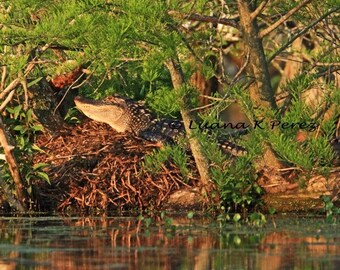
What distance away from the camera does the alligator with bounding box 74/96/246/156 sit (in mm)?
16578

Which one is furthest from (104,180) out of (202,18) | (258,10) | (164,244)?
(164,244)

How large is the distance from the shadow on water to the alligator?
10.4 feet

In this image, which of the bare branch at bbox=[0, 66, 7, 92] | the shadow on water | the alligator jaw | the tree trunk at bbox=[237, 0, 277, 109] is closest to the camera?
the shadow on water

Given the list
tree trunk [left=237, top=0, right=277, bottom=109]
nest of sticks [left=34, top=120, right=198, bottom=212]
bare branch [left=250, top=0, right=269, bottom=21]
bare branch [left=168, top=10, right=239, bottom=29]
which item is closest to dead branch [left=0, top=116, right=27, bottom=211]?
nest of sticks [left=34, top=120, right=198, bottom=212]

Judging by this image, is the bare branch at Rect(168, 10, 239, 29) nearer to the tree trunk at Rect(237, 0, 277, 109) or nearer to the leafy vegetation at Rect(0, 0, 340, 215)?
the leafy vegetation at Rect(0, 0, 340, 215)

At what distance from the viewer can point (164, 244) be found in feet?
36.8

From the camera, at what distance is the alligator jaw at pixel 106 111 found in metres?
16.5

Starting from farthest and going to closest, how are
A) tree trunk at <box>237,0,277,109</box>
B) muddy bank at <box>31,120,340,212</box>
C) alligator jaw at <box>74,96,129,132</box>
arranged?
alligator jaw at <box>74,96,129,132</box> → muddy bank at <box>31,120,340,212</box> → tree trunk at <box>237,0,277,109</box>

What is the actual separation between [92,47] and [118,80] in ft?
13.3

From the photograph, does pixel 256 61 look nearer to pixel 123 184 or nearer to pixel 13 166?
pixel 123 184

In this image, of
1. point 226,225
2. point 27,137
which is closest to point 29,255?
point 226,225

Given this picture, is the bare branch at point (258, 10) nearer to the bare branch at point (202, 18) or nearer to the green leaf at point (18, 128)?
the bare branch at point (202, 18)

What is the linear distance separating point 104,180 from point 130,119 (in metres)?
2.11

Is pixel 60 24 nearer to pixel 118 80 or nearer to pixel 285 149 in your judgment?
pixel 285 149
